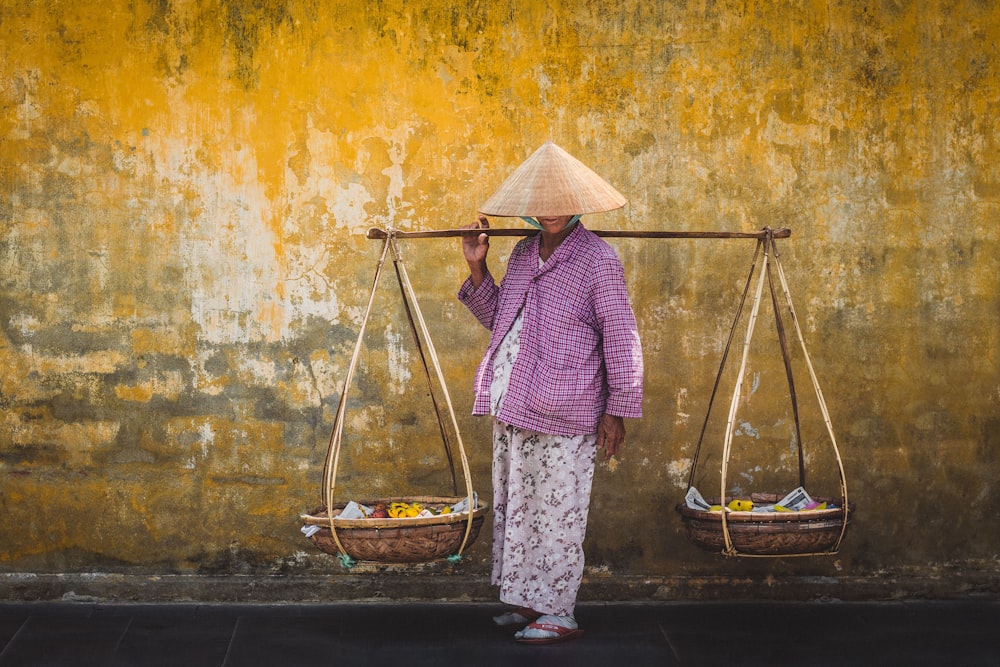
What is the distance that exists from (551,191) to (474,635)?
5.09ft

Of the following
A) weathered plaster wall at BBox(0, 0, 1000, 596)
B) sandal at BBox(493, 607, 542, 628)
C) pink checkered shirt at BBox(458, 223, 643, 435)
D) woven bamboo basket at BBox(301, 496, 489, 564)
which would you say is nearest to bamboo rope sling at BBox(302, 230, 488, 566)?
woven bamboo basket at BBox(301, 496, 489, 564)

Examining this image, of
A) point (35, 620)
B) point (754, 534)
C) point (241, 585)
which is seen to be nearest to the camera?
point (754, 534)

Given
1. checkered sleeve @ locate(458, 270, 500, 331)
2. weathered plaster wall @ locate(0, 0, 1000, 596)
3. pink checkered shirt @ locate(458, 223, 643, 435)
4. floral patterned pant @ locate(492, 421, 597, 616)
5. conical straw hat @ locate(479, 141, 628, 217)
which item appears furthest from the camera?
weathered plaster wall @ locate(0, 0, 1000, 596)

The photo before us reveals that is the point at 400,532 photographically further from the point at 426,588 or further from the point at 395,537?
the point at 426,588

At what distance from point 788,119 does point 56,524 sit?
3.17 meters

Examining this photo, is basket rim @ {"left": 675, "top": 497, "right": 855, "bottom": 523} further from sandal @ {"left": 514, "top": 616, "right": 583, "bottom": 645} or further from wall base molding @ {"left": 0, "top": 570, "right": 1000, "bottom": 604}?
wall base molding @ {"left": 0, "top": 570, "right": 1000, "bottom": 604}

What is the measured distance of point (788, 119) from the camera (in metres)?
3.78

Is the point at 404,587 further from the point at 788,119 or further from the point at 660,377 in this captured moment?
the point at 788,119

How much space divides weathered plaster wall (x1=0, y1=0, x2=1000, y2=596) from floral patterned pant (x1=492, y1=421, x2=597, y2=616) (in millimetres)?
548

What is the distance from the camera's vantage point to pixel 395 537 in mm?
3072

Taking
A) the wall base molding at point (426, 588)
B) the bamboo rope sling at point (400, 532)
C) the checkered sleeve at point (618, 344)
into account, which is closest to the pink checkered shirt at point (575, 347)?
the checkered sleeve at point (618, 344)

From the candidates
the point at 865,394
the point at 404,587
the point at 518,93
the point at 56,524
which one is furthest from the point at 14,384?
the point at 865,394

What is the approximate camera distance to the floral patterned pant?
3271 millimetres

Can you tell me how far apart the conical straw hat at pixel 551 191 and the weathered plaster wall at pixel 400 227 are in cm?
59
